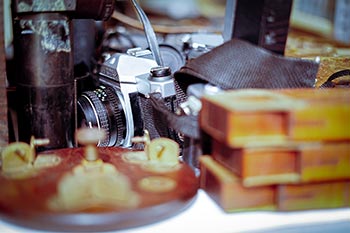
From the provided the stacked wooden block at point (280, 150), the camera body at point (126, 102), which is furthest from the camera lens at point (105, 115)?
the stacked wooden block at point (280, 150)

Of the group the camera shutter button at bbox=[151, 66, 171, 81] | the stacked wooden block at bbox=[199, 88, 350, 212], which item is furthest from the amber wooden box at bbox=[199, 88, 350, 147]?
the camera shutter button at bbox=[151, 66, 171, 81]

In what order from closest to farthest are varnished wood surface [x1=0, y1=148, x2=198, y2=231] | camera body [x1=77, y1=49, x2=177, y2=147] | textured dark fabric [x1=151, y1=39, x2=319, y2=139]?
varnished wood surface [x1=0, y1=148, x2=198, y2=231] < textured dark fabric [x1=151, y1=39, x2=319, y2=139] < camera body [x1=77, y1=49, x2=177, y2=147]

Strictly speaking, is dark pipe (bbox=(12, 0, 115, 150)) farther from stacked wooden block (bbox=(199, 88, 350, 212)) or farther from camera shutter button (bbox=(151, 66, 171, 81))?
stacked wooden block (bbox=(199, 88, 350, 212))

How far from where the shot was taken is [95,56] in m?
1.07

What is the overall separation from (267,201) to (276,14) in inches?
14.2

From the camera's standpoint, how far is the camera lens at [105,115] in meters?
0.86

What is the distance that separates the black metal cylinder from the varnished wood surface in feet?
0.40

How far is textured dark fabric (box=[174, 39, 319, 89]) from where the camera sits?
0.72m

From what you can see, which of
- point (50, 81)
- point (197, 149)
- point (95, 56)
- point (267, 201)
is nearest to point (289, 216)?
point (267, 201)

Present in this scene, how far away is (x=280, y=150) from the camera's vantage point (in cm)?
59

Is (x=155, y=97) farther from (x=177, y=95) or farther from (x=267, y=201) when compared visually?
(x=267, y=201)

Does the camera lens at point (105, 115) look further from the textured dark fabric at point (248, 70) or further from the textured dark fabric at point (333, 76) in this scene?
the textured dark fabric at point (333, 76)

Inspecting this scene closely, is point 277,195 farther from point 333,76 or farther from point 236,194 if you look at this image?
point 333,76

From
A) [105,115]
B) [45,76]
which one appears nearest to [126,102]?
[105,115]
